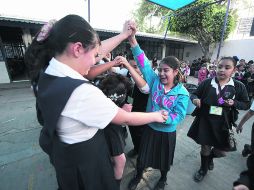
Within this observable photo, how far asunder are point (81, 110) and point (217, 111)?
1923mm

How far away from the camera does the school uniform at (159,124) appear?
1797mm

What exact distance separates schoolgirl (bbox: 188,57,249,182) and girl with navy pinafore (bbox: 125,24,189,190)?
20.6 inches

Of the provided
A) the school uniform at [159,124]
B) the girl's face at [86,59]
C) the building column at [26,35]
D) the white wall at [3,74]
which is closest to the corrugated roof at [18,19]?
the building column at [26,35]

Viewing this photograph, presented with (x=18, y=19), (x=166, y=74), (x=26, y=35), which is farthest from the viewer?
(x=26, y=35)

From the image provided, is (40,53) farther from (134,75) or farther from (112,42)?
(134,75)

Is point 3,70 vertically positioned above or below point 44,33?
below

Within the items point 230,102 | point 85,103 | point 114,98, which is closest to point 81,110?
point 85,103

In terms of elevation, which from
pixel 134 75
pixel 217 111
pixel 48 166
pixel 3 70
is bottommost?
pixel 48 166

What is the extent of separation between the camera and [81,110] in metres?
0.84

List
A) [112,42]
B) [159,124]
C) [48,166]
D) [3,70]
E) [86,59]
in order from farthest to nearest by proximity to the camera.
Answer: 1. [3,70]
2. [48,166]
3. [159,124]
4. [112,42]
5. [86,59]

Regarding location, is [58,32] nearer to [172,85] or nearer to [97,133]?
[97,133]

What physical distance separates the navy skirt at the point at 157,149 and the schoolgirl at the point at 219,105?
578mm

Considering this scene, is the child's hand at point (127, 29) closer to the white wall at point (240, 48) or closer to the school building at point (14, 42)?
the school building at point (14, 42)

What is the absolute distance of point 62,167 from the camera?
3.51 ft
